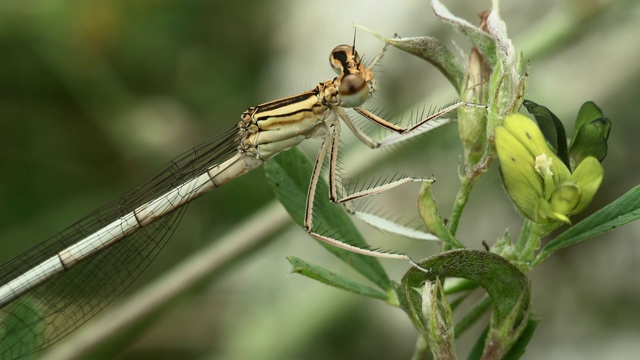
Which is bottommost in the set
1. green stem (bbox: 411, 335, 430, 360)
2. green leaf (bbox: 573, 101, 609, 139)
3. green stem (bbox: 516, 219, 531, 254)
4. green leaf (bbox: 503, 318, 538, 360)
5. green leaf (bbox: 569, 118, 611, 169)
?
green leaf (bbox: 503, 318, 538, 360)

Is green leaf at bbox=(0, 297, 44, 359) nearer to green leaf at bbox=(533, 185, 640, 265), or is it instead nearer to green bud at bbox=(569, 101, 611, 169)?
green leaf at bbox=(533, 185, 640, 265)

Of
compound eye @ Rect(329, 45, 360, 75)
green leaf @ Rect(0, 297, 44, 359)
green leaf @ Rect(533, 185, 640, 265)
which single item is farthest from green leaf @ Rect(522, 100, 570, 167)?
green leaf @ Rect(0, 297, 44, 359)

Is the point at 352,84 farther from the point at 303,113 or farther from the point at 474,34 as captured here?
the point at 474,34

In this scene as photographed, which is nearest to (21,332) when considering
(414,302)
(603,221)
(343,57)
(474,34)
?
(343,57)

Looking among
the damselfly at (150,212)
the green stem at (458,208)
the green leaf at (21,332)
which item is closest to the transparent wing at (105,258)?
the damselfly at (150,212)

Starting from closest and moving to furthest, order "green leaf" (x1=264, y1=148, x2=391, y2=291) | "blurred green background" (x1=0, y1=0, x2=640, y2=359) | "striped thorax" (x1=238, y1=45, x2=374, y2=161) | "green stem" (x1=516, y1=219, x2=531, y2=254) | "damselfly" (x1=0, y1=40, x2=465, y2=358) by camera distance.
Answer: "green stem" (x1=516, y1=219, x2=531, y2=254) → "green leaf" (x1=264, y1=148, x2=391, y2=291) → "striped thorax" (x1=238, y1=45, x2=374, y2=161) → "damselfly" (x1=0, y1=40, x2=465, y2=358) → "blurred green background" (x1=0, y1=0, x2=640, y2=359)

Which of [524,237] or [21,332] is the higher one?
[21,332]

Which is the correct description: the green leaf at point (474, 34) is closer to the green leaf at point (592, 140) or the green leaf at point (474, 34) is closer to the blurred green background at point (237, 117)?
the green leaf at point (592, 140)

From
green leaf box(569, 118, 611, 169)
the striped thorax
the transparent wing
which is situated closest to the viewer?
green leaf box(569, 118, 611, 169)
